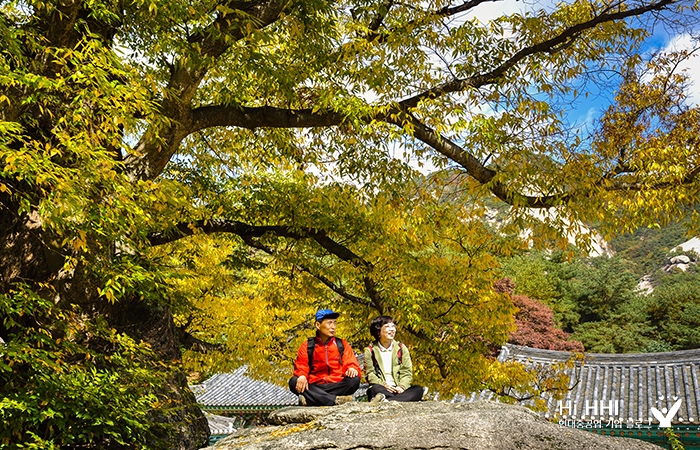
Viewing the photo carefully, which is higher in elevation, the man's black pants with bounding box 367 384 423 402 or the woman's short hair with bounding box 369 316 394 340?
the woman's short hair with bounding box 369 316 394 340

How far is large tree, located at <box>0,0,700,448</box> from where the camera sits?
418 centimetres

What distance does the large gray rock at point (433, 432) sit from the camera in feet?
8.52

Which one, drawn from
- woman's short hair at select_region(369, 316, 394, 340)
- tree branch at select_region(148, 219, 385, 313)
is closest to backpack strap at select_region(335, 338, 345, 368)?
woman's short hair at select_region(369, 316, 394, 340)

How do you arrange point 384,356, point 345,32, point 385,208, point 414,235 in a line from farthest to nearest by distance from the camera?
point 345,32
point 414,235
point 385,208
point 384,356

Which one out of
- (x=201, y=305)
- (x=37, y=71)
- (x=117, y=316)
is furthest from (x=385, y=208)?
(x=201, y=305)

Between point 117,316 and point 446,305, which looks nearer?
point 117,316

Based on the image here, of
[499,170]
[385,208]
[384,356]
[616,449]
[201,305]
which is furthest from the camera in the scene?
[201,305]

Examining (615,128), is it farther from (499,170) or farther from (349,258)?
(349,258)

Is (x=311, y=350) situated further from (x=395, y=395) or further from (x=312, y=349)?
(x=395, y=395)

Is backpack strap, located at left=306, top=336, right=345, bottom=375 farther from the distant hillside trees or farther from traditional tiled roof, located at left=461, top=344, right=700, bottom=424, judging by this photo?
the distant hillside trees

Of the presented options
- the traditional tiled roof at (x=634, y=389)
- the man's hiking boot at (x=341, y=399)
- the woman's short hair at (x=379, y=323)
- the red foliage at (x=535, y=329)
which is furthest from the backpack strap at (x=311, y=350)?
the red foliage at (x=535, y=329)

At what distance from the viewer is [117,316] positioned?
564 centimetres

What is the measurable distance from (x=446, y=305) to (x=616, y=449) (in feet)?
18.1

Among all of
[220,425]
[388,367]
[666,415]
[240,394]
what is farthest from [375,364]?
[240,394]
